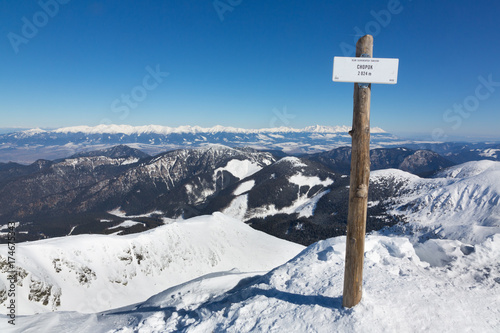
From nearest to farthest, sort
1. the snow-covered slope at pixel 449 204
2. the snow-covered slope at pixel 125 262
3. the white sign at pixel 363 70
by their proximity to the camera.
→ the white sign at pixel 363 70 → the snow-covered slope at pixel 125 262 → the snow-covered slope at pixel 449 204

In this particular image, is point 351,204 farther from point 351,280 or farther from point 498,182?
point 498,182

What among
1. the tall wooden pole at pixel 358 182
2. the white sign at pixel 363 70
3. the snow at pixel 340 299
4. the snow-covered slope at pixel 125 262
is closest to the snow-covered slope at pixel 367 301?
the snow at pixel 340 299

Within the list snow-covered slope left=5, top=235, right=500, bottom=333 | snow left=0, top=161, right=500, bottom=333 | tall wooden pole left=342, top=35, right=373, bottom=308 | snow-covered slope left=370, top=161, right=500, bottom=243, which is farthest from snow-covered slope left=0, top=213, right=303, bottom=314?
snow-covered slope left=370, top=161, right=500, bottom=243

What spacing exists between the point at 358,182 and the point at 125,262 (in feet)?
170

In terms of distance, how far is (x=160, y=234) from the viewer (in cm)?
5591

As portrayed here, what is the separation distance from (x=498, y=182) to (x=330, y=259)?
439 feet

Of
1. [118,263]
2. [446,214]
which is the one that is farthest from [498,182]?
[118,263]

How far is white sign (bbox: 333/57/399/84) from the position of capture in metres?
6.44

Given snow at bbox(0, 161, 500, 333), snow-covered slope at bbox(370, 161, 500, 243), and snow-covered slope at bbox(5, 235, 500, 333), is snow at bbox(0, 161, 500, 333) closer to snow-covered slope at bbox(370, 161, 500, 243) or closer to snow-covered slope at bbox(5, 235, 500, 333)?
snow-covered slope at bbox(5, 235, 500, 333)

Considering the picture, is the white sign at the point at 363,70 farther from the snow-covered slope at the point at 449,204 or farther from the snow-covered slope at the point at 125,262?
the snow-covered slope at the point at 449,204

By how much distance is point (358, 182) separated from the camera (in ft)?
23.6

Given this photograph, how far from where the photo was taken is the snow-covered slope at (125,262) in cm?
3422

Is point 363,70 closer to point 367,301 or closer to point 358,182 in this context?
point 358,182

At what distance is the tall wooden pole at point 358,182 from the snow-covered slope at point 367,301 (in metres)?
0.97
